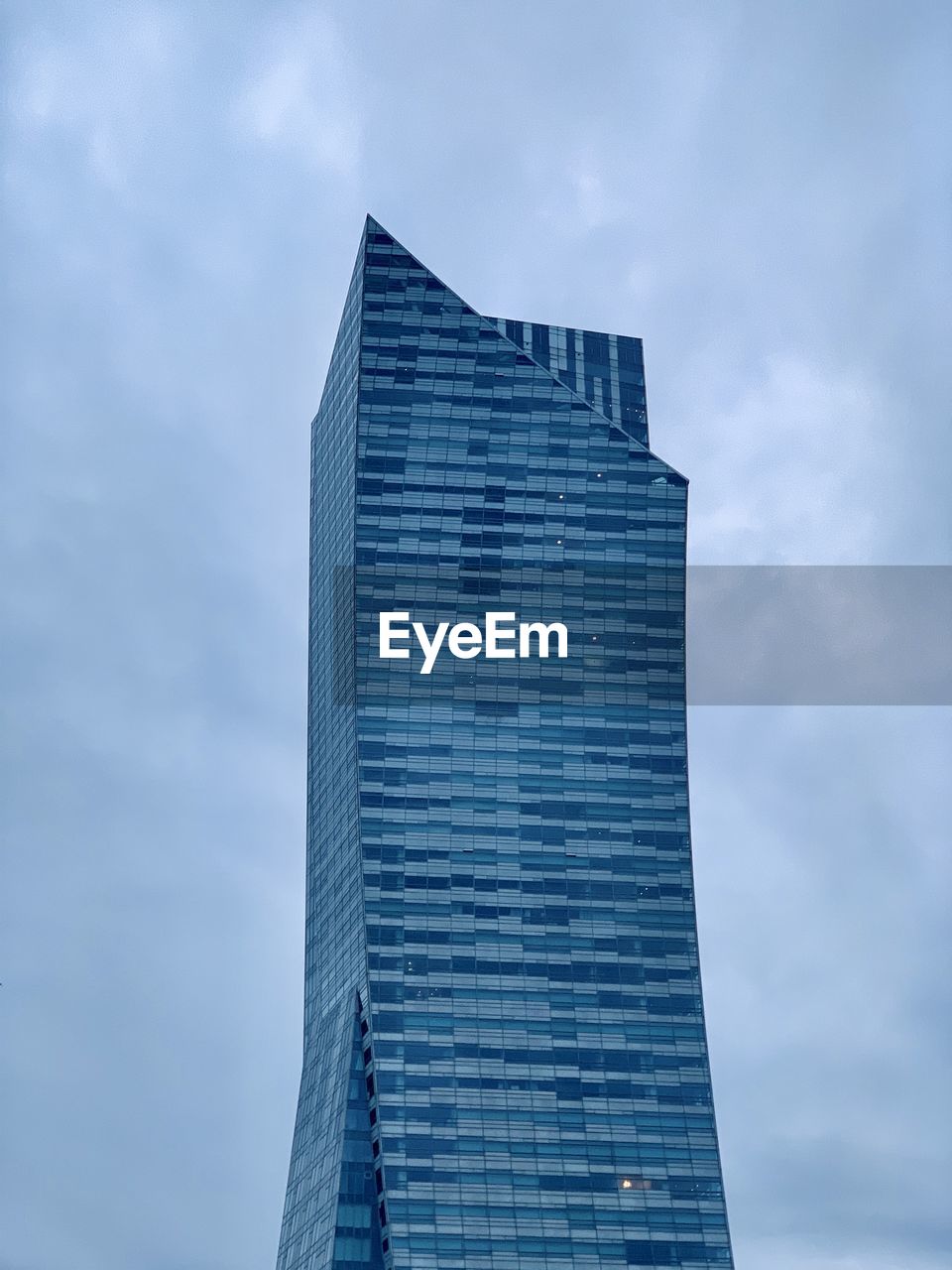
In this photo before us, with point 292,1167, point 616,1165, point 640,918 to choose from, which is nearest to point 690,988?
point 640,918

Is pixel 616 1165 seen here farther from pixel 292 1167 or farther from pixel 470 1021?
pixel 292 1167

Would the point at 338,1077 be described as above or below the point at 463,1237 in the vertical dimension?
above

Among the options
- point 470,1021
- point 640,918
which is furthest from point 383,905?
point 640,918

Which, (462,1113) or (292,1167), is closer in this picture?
(462,1113)

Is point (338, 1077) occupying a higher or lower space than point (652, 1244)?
higher

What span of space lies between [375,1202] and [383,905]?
3090 centimetres

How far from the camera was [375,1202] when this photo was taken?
17850 cm

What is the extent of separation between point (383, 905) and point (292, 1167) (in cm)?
3423

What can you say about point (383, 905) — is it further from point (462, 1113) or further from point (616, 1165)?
point (616, 1165)

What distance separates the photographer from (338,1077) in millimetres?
188375

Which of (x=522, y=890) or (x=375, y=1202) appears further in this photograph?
(x=522, y=890)

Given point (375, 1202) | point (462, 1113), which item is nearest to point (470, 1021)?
point (462, 1113)

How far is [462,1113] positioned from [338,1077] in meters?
14.7

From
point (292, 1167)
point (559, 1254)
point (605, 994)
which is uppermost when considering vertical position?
point (605, 994)
